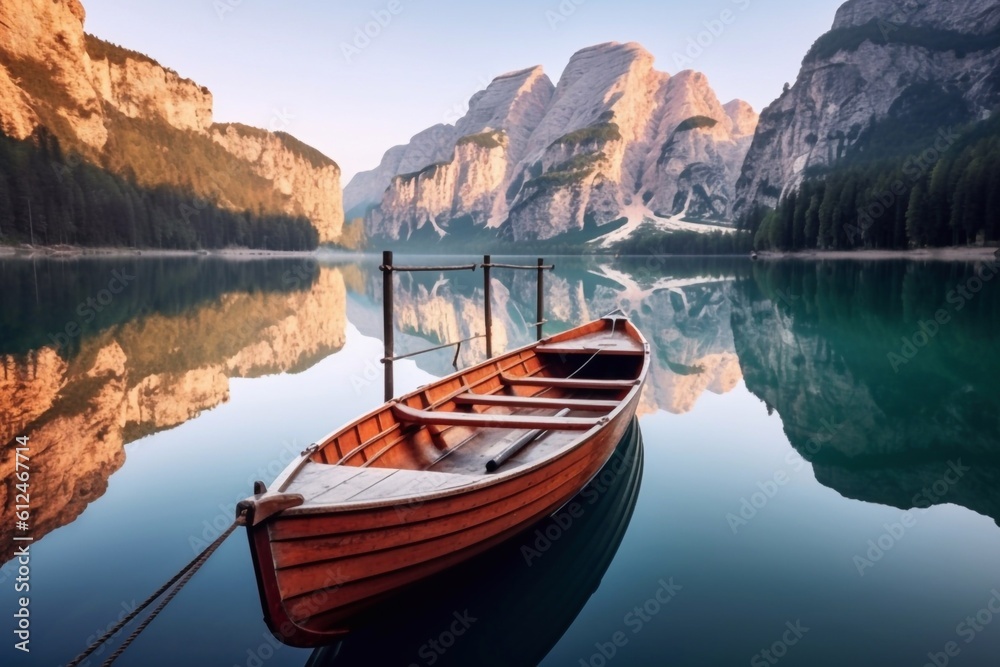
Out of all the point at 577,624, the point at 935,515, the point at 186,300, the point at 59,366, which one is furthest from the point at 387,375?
the point at 186,300

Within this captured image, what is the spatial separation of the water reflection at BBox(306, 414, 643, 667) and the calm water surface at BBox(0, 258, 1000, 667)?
28mm

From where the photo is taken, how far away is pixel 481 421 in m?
8.40

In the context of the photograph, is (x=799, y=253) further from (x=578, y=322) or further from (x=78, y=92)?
(x=78, y=92)

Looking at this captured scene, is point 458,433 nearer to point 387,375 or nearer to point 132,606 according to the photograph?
point 387,375

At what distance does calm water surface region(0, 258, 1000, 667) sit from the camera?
589 centimetres

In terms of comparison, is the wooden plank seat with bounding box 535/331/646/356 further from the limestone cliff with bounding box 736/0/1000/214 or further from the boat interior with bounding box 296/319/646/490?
the limestone cliff with bounding box 736/0/1000/214

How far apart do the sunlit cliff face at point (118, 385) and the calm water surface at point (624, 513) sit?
0.10 m

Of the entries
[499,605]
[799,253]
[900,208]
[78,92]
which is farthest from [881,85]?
[78,92]

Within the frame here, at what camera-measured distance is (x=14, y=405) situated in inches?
540

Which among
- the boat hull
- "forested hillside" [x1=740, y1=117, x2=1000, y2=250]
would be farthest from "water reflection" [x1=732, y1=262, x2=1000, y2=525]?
"forested hillside" [x1=740, y1=117, x2=1000, y2=250]

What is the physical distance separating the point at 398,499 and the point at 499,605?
2.25 metres

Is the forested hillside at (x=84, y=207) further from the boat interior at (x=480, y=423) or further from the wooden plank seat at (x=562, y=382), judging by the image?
the wooden plank seat at (x=562, y=382)

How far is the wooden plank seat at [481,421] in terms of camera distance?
8289 mm

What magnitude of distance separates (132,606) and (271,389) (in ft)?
38.1
